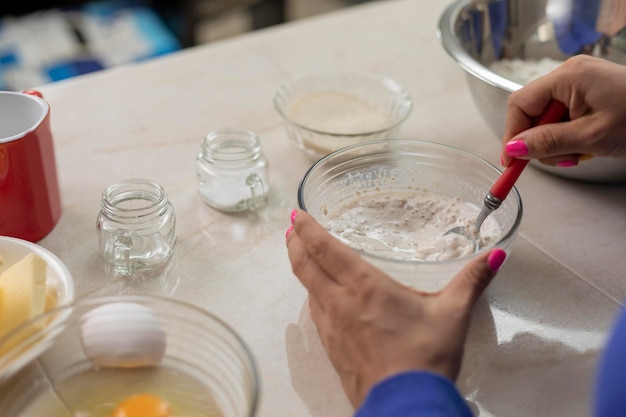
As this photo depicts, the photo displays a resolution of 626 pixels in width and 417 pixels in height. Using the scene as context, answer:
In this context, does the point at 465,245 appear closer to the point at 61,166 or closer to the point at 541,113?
the point at 541,113

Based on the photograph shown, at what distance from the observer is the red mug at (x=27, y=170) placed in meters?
0.90

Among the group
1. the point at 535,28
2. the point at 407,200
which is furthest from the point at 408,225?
the point at 535,28

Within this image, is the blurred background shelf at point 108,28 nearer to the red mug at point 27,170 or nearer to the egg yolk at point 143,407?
the red mug at point 27,170

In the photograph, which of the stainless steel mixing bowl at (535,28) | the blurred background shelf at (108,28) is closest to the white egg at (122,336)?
the stainless steel mixing bowl at (535,28)

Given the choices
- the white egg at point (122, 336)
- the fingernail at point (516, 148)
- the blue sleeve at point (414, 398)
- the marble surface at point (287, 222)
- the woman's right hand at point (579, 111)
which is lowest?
the marble surface at point (287, 222)

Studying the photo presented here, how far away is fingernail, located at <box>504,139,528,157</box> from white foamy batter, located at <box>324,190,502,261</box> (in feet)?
0.32

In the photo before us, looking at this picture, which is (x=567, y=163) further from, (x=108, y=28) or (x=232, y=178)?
(x=108, y=28)

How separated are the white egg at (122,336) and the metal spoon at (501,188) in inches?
15.5

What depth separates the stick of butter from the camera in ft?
2.48

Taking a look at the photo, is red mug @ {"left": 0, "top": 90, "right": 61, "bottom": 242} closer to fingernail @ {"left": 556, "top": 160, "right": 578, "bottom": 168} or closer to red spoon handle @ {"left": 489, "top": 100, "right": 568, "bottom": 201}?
red spoon handle @ {"left": 489, "top": 100, "right": 568, "bottom": 201}

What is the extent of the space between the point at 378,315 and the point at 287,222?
375 mm

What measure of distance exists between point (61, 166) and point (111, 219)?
0.27 metres

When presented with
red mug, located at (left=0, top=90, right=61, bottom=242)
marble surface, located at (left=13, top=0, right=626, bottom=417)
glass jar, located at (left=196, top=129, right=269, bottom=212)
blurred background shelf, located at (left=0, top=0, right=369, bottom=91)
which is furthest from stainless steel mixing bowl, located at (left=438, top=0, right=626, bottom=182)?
blurred background shelf, located at (left=0, top=0, right=369, bottom=91)

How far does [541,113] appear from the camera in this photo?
0.96 m
